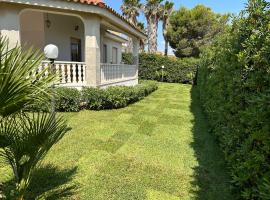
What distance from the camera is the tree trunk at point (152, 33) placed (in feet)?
116

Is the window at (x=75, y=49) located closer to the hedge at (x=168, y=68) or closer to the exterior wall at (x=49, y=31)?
the exterior wall at (x=49, y=31)

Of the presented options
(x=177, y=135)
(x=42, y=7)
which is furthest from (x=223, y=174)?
(x=42, y=7)

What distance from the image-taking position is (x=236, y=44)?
4.28 metres

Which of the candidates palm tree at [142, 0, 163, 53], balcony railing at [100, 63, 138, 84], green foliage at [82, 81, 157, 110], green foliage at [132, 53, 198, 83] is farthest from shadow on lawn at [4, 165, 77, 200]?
palm tree at [142, 0, 163, 53]

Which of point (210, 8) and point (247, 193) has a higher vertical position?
point (210, 8)

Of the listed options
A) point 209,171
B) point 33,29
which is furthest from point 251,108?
point 33,29

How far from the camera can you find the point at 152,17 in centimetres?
3572

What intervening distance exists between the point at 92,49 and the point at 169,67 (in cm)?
1536

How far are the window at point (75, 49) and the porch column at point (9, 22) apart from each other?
496cm

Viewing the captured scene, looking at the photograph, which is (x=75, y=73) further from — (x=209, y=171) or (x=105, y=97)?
(x=209, y=171)

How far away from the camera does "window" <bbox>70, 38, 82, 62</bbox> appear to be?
13061 millimetres

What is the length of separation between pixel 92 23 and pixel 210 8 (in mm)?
30100

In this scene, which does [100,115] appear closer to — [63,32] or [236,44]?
[236,44]

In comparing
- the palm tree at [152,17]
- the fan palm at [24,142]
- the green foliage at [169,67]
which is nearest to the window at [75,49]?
the green foliage at [169,67]
